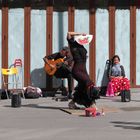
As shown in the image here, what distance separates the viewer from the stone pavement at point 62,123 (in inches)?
452

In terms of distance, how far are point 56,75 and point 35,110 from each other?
9.94ft

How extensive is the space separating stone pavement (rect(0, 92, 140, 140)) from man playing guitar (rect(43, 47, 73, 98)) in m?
1.31

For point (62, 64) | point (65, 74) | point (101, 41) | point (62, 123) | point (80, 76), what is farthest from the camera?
point (101, 41)

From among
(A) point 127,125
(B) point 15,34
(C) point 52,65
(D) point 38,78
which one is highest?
(B) point 15,34

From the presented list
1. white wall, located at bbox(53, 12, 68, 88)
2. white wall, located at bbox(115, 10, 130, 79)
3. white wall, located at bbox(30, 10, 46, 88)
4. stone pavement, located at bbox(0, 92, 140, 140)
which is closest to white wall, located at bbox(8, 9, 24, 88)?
white wall, located at bbox(30, 10, 46, 88)

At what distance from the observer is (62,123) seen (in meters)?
13.2

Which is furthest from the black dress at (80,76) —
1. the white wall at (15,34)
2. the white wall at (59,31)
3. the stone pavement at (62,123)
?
the white wall at (15,34)

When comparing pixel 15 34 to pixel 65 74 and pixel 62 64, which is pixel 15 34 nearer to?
pixel 62 64

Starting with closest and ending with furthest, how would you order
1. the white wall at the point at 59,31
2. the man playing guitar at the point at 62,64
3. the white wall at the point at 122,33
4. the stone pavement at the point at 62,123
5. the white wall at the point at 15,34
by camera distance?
the stone pavement at the point at 62,123 < the man playing guitar at the point at 62,64 < the white wall at the point at 15,34 < the white wall at the point at 59,31 < the white wall at the point at 122,33

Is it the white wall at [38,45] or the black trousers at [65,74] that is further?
the white wall at [38,45]

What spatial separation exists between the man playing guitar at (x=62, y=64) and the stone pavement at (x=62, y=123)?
131 centimetres

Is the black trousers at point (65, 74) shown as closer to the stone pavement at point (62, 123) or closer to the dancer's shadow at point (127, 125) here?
the stone pavement at point (62, 123)

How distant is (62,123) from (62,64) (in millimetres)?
5248

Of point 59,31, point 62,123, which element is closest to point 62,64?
point 59,31
